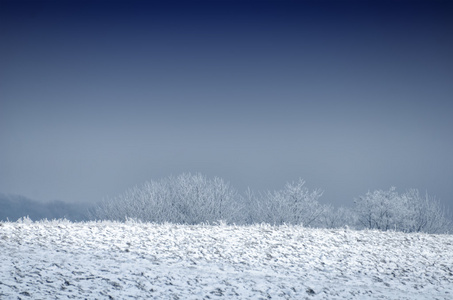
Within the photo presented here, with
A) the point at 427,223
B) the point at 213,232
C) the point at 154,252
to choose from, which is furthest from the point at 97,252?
the point at 427,223

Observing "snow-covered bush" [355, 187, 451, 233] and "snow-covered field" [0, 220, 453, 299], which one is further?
"snow-covered bush" [355, 187, 451, 233]

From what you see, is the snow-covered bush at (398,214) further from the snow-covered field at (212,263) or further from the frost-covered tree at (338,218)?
the snow-covered field at (212,263)

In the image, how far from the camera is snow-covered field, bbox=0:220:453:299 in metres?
11.6

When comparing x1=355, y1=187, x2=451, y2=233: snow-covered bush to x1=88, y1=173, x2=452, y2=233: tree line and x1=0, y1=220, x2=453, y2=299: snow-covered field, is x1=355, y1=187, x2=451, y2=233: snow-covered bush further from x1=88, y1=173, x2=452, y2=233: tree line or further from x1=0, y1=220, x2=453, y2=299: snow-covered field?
x1=0, y1=220, x2=453, y2=299: snow-covered field

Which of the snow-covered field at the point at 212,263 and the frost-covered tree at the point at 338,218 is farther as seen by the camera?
the frost-covered tree at the point at 338,218

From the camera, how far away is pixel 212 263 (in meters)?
14.0

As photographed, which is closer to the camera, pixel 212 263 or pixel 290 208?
pixel 212 263

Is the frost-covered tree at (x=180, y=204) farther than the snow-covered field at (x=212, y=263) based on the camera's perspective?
Yes

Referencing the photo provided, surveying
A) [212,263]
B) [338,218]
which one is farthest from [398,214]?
[212,263]

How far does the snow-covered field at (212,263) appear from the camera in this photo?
1162 cm

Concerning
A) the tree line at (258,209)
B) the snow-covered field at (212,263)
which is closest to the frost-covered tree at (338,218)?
the tree line at (258,209)

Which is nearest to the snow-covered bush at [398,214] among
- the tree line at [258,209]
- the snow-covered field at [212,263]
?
the tree line at [258,209]

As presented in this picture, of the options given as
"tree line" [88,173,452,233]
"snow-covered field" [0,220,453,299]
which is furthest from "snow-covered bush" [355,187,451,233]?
"snow-covered field" [0,220,453,299]

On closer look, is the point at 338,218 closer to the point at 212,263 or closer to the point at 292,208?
the point at 292,208
